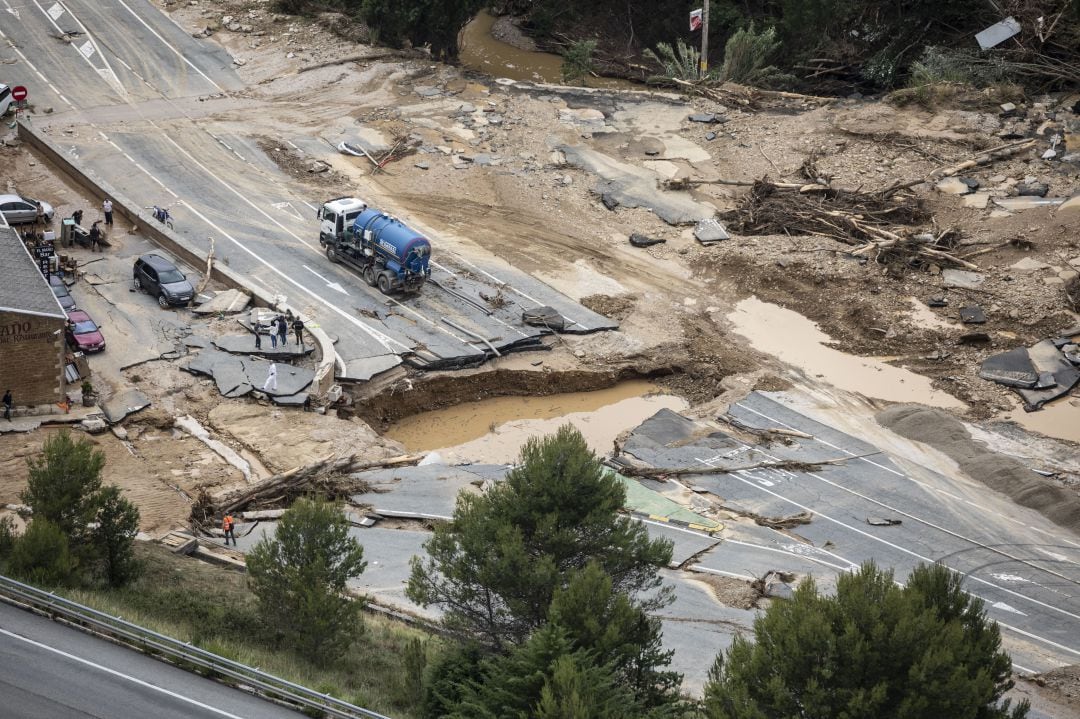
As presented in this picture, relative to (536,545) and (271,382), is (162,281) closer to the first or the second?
(271,382)

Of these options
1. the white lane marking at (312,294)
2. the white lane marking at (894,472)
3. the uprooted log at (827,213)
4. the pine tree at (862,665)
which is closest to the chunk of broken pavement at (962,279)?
the uprooted log at (827,213)

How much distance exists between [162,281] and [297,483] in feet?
36.1

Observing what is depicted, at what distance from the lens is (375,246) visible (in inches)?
1533

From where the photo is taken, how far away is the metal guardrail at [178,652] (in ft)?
58.3

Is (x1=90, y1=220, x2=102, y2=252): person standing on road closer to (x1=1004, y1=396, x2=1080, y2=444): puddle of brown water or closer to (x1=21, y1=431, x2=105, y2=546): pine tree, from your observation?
(x1=21, y1=431, x2=105, y2=546): pine tree

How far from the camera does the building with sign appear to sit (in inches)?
1198

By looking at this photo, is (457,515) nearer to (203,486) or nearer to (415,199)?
(203,486)

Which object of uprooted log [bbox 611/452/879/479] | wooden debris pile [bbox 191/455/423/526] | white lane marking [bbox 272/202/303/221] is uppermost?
white lane marking [bbox 272/202/303/221]

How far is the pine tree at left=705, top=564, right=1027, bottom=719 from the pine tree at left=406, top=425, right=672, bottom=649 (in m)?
2.80

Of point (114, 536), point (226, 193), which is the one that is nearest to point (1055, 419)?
point (114, 536)

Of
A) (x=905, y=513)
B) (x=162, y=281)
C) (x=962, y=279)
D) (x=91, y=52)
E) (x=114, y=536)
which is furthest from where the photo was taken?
(x=91, y=52)

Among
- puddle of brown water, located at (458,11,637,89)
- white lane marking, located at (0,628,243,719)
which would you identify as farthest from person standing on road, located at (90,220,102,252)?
puddle of brown water, located at (458,11,637,89)

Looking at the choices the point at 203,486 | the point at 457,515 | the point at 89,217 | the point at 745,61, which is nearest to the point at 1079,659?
the point at 457,515

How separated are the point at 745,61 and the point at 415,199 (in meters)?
20.8
